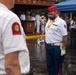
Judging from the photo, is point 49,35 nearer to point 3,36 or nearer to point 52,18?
point 52,18

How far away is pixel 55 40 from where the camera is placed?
6773 mm

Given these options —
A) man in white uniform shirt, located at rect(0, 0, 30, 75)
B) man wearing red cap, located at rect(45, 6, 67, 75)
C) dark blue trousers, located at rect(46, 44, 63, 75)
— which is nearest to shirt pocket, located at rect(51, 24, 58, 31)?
man wearing red cap, located at rect(45, 6, 67, 75)

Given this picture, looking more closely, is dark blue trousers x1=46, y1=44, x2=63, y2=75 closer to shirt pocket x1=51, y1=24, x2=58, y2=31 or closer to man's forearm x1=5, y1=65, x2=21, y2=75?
shirt pocket x1=51, y1=24, x2=58, y2=31

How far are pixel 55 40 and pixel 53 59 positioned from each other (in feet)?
1.63

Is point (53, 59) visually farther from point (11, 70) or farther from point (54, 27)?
point (11, 70)

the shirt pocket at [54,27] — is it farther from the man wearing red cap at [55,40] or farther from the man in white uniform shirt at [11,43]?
the man in white uniform shirt at [11,43]

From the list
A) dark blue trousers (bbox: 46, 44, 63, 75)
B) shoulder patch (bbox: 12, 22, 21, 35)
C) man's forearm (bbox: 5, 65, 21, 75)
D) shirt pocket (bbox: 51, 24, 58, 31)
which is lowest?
dark blue trousers (bbox: 46, 44, 63, 75)

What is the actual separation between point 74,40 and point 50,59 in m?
10.5

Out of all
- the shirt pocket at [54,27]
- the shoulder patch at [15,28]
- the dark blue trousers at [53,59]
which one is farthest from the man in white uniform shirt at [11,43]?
the dark blue trousers at [53,59]

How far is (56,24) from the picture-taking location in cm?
680

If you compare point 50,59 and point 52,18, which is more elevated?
point 52,18

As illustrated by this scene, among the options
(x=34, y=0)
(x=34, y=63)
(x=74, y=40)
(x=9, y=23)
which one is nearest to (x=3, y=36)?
(x=9, y=23)

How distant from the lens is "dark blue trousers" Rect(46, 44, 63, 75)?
6875mm

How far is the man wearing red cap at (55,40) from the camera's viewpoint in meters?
6.76
